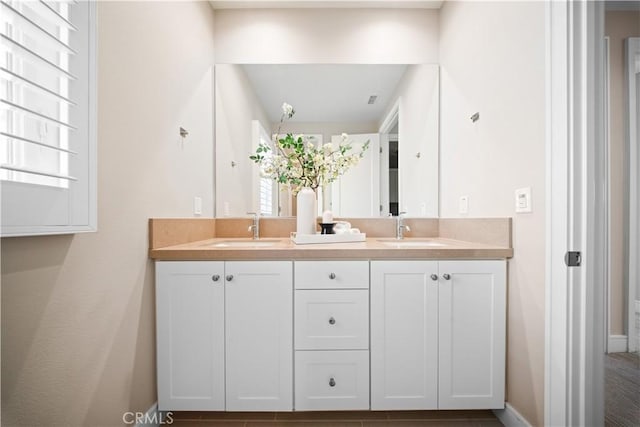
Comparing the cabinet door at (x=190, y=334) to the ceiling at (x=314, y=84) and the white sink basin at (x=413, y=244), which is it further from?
the ceiling at (x=314, y=84)

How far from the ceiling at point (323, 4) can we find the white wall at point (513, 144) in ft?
1.19

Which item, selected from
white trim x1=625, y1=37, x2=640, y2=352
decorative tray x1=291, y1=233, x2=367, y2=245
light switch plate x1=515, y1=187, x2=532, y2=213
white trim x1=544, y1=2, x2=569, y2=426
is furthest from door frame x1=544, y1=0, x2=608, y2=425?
white trim x1=625, y1=37, x2=640, y2=352

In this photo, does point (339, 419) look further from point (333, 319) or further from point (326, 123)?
point (326, 123)

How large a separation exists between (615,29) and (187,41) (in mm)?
3009

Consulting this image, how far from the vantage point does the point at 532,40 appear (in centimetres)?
133

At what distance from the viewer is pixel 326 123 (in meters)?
2.21

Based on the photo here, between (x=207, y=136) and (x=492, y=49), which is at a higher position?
(x=492, y=49)

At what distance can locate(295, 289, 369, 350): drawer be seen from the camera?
4.83ft

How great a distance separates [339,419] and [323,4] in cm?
247

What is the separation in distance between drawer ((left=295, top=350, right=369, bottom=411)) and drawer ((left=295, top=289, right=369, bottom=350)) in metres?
0.05

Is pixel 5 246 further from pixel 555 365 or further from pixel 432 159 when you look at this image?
pixel 432 159

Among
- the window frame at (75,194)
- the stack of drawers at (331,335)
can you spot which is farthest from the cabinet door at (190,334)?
the window frame at (75,194)

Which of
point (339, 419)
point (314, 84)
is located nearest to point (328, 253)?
point (339, 419)

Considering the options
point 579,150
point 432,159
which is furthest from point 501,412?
point 432,159
